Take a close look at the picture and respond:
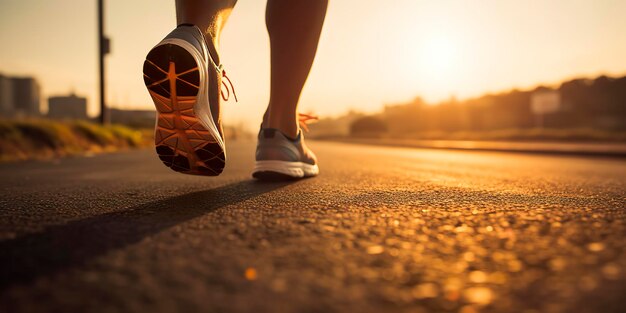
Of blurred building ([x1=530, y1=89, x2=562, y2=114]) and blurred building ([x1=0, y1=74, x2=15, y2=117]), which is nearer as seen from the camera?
blurred building ([x1=530, y1=89, x2=562, y2=114])

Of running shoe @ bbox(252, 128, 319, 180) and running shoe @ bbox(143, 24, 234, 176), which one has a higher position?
running shoe @ bbox(143, 24, 234, 176)

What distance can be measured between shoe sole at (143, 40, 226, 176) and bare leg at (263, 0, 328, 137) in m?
0.45

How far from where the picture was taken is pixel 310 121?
2.31 meters

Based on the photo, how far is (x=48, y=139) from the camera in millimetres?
6074

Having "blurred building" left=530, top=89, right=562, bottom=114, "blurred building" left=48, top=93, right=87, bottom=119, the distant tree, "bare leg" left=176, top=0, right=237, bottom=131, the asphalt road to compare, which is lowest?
the asphalt road

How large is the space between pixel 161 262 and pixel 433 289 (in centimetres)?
36

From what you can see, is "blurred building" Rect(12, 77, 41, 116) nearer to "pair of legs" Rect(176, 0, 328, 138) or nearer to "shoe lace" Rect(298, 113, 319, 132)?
"shoe lace" Rect(298, 113, 319, 132)

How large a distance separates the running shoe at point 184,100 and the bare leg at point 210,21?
0.03 meters

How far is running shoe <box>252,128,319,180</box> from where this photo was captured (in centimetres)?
175

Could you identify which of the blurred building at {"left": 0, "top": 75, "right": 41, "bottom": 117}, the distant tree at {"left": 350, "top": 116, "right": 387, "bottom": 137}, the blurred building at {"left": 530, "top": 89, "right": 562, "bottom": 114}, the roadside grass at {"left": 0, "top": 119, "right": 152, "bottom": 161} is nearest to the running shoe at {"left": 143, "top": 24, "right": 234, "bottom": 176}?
the roadside grass at {"left": 0, "top": 119, "right": 152, "bottom": 161}

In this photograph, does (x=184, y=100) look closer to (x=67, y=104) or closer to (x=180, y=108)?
(x=180, y=108)

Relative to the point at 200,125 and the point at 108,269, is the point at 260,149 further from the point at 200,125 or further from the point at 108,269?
the point at 108,269

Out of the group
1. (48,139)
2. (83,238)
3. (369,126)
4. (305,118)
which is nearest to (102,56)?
(48,139)

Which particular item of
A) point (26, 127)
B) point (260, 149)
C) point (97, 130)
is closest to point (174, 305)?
point (260, 149)
